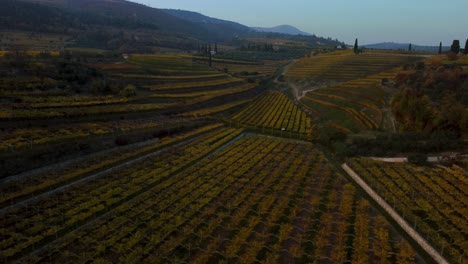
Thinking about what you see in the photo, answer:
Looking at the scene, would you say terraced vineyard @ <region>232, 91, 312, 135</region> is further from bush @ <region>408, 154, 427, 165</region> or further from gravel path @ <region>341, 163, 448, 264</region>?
gravel path @ <region>341, 163, 448, 264</region>

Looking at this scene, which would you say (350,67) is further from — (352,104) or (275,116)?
(275,116)

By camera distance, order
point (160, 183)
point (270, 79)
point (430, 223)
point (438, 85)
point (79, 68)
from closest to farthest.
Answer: point (430, 223), point (160, 183), point (438, 85), point (79, 68), point (270, 79)

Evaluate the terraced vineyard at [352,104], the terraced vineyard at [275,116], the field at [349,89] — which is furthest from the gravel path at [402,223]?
the terraced vineyard at [352,104]

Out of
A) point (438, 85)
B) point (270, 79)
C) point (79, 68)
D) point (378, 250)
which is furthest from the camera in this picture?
point (270, 79)

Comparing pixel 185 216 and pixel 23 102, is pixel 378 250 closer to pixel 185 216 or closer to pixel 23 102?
pixel 185 216

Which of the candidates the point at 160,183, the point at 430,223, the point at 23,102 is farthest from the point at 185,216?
the point at 23,102

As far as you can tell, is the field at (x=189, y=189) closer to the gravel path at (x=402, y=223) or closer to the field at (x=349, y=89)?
the gravel path at (x=402, y=223)

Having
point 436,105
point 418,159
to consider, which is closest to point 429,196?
point 418,159
